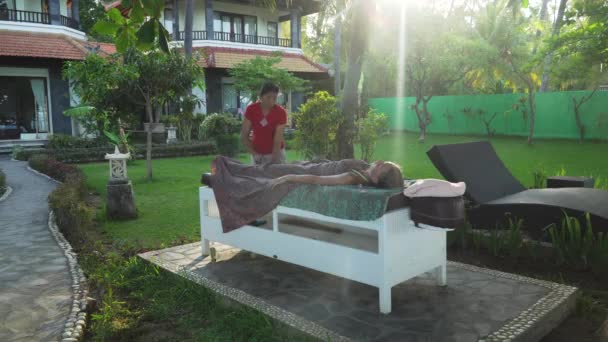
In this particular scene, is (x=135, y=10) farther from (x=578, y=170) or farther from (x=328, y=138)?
(x=578, y=170)

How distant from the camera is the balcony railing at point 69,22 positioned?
63.5 feet

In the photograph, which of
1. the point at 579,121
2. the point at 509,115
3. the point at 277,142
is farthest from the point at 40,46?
the point at 579,121

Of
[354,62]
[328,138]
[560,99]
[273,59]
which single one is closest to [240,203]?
[354,62]

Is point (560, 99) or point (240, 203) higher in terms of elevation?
point (560, 99)

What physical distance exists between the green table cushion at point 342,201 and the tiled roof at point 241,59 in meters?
17.5

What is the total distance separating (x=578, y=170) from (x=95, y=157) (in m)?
13.3

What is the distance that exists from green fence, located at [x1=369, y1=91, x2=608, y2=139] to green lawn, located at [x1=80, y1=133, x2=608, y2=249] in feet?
4.23

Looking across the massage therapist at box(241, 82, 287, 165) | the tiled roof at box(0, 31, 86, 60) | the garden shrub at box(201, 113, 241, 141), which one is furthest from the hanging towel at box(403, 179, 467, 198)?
the tiled roof at box(0, 31, 86, 60)

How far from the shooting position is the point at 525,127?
20641mm

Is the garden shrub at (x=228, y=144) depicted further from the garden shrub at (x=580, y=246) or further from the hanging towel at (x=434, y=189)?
the hanging towel at (x=434, y=189)

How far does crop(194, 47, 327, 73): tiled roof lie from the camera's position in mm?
21016

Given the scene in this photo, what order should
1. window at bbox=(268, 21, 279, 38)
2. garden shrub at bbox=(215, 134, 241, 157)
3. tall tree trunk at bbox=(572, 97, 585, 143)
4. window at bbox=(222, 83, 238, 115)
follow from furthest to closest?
1. window at bbox=(268, 21, 279, 38)
2. window at bbox=(222, 83, 238, 115)
3. tall tree trunk at bbox=(572, 97, 585, 143)
4. garden shrub at bbox=(215, 134, 241, 157)

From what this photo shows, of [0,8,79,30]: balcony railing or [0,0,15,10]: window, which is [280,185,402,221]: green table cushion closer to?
[0,8,79,30]: balcony railing

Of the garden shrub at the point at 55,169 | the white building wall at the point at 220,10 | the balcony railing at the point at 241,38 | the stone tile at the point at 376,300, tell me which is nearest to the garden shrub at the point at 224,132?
the garden shrub at the point at 55,169
